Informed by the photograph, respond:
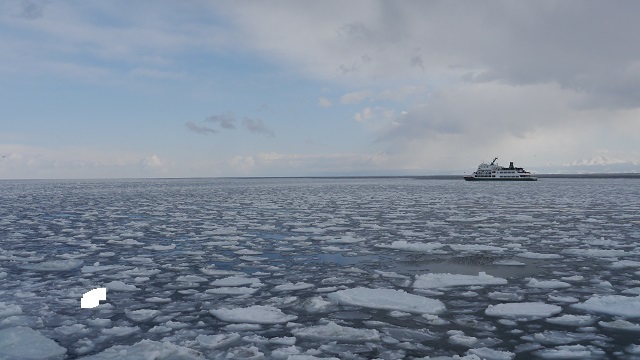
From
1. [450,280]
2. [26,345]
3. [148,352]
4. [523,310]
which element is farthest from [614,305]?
[26,345]

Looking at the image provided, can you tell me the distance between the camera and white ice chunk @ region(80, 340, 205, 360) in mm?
4609

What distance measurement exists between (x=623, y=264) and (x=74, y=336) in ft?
30.4

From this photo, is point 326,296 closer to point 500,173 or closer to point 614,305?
point 614,305

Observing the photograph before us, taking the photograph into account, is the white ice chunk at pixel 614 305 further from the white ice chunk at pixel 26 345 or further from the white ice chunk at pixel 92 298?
the white ice chunk at pixel 92 298

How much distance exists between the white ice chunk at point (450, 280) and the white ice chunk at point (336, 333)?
2.36 meters

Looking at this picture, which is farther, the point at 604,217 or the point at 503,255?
the point at 604,217

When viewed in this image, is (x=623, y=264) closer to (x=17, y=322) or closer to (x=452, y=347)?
(x=452, y=347)

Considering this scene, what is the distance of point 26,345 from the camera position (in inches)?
194

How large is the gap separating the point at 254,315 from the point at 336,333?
1213 millimetres

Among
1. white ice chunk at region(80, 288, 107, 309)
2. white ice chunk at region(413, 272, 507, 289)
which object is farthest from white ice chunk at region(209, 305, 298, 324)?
white ice chunk at region(413, 272, 507, 289)

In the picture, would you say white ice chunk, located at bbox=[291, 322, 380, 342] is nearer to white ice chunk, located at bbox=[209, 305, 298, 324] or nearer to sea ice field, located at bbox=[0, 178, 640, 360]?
sea ice field, located at bbox=[0, 178, 640, 360]

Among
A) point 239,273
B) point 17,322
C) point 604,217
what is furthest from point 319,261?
point 604,217

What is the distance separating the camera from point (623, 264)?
900 cm

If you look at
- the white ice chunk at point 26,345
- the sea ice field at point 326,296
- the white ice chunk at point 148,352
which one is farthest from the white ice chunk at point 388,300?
the white ice chunk at point 26,345
